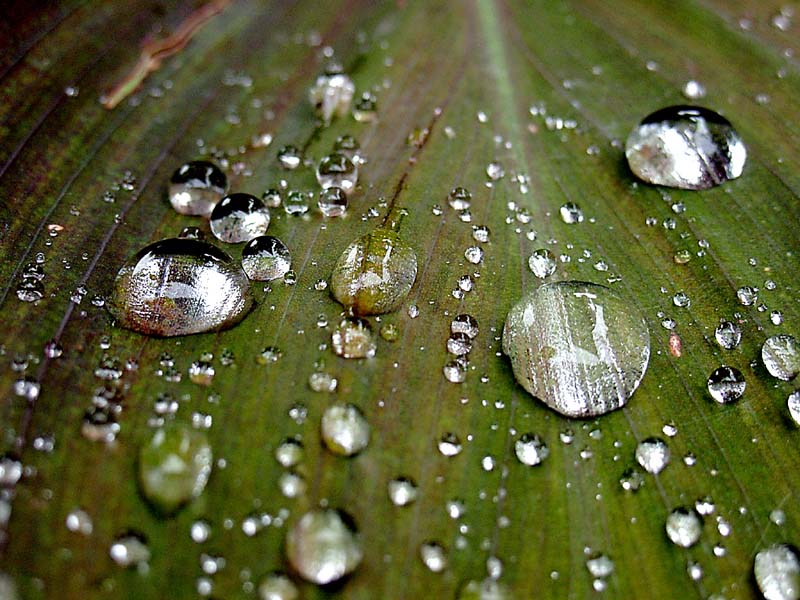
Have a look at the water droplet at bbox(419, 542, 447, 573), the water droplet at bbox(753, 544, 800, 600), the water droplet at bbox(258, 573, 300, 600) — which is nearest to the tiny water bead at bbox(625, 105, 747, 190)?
the water droplet at bbox(753, 544, 800, 600)

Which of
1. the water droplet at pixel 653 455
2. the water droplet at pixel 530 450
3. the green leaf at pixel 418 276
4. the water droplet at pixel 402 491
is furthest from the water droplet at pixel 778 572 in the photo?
the water droplet at pixel 402 491

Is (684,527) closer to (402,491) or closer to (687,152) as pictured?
(402,491)

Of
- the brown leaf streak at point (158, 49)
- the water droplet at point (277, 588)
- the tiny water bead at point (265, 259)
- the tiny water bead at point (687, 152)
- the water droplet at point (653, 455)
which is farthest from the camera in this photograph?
the brown leaf streak at point (158, 49)

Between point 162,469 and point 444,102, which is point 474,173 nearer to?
point 444,102

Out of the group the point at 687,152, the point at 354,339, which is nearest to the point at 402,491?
the point at 354,339

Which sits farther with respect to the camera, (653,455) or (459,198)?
(459,198)

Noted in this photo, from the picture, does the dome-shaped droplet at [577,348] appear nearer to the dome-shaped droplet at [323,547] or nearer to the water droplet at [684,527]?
the water droplet at [684,527]
